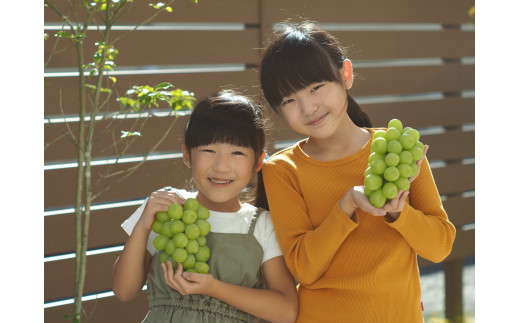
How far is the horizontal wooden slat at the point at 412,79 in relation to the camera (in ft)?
12.3

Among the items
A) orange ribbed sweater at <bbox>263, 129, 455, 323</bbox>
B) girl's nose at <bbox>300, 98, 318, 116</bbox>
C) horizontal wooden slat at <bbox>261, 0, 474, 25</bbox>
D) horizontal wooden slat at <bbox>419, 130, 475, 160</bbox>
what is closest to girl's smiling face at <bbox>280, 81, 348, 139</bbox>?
girl's nose at <bbox>300, 98, 318, 116</bbox>

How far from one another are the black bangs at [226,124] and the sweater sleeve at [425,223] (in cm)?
48

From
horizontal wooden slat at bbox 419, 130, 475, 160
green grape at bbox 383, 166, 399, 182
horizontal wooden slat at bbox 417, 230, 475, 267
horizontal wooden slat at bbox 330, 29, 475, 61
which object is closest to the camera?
green grape at bbox 383, 166, 399, 182

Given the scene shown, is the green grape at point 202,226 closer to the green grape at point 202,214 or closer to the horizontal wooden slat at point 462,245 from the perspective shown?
the green grape at point 202,214

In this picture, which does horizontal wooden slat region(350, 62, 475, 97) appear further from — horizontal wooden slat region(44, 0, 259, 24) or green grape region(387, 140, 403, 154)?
green grape region(387, 140, 403, 154)

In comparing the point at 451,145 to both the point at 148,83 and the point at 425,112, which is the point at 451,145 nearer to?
the point at 425,112

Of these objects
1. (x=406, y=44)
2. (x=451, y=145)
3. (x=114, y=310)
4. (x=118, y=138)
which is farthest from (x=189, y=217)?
(x=451, y=145)

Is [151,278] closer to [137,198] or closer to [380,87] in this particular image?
[137,198]

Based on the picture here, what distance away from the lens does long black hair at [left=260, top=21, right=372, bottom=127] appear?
5.60 feet

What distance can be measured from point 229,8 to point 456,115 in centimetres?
184

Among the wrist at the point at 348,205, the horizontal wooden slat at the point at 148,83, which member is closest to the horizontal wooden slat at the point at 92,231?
the horizontal wooden slat at the point at 148,83

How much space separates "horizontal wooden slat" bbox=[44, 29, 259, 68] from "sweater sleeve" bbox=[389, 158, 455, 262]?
5.58ft

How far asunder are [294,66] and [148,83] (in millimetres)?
1444

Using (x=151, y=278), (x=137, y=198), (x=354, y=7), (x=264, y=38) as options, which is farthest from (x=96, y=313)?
(x=354, y=7)
